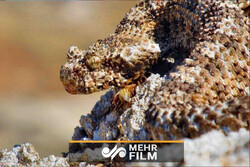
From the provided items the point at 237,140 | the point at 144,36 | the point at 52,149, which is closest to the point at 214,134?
the point at 237,140

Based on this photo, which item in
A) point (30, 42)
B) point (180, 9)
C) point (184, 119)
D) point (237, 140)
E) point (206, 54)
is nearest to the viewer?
point (237, 140)

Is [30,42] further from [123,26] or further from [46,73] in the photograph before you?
[123,26]
